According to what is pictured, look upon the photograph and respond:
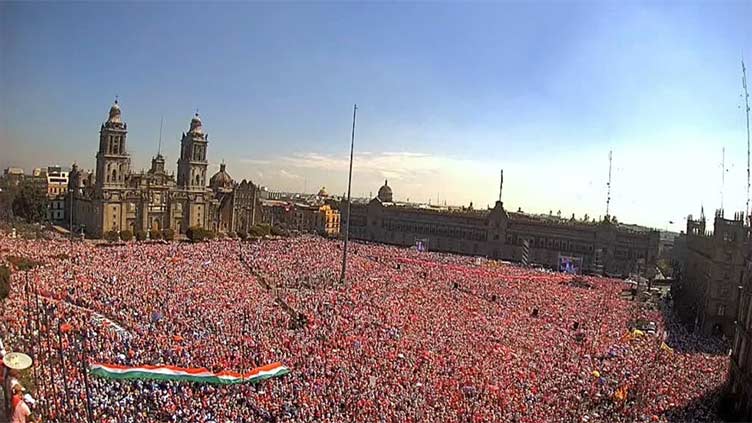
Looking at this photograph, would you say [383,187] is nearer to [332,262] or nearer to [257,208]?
[257,208]

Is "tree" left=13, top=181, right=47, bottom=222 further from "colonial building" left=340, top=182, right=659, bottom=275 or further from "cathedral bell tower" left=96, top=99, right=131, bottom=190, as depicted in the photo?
"colonial building" left=340, top=182, right=659, bottom=275

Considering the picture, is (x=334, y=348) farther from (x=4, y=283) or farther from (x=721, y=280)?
(x=721, y=280)

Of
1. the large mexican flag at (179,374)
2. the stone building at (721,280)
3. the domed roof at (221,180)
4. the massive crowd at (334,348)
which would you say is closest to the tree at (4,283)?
the massive crowd at (334,348)

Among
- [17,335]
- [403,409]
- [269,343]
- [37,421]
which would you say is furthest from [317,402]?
[17,335]

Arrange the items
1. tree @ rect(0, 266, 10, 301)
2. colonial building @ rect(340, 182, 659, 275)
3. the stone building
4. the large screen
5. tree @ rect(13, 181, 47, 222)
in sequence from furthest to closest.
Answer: colonial building @ rect(340, 182, 659, 275) < the large screen < tree @ rect(13, 181, 47, 222) < the stone building < tree @ rect(0, 266, 10, 301)

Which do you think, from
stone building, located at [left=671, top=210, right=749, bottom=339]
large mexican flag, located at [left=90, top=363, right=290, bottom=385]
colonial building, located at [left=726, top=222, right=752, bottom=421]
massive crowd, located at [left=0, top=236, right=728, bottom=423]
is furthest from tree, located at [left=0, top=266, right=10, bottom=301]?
stone building, located at [left=671, top=210, right=749, bottom=339]

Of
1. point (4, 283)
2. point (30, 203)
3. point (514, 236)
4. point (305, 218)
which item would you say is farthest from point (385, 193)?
point (4, 283)

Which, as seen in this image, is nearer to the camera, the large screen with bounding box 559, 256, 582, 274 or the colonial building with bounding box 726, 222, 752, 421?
the colonial building with bounding box 726, 222, 752, 421
